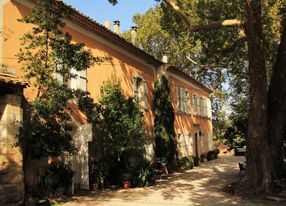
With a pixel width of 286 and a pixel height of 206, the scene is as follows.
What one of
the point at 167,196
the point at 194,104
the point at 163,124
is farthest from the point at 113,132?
the point at 194,104

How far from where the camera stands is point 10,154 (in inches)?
407

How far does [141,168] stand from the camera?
16.4 m

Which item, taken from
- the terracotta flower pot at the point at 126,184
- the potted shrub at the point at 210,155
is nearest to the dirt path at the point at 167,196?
the terracotta flower pot at the point at 126,184

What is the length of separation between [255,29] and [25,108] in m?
8.55

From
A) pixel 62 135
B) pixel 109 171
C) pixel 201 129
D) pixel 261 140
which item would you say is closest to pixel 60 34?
pixel 62 135

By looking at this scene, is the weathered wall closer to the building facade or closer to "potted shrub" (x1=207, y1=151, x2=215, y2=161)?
the building facade

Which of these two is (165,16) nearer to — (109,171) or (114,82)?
(114,82)

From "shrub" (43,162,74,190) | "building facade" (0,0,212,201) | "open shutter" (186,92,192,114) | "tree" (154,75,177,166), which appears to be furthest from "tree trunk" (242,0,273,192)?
"open shutter" (186,92,192,114)

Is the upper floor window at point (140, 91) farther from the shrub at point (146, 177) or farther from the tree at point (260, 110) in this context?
the tree at point (260, 110)

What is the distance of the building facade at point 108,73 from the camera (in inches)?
460

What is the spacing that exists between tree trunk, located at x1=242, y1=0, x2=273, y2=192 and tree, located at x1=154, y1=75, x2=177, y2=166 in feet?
27.7

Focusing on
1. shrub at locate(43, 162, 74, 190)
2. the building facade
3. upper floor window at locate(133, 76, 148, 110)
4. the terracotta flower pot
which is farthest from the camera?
upper floor window at locate(133, 76, 148, 110)

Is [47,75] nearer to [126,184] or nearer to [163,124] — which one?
[126,184]

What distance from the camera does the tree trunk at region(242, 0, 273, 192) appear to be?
13164 mm
